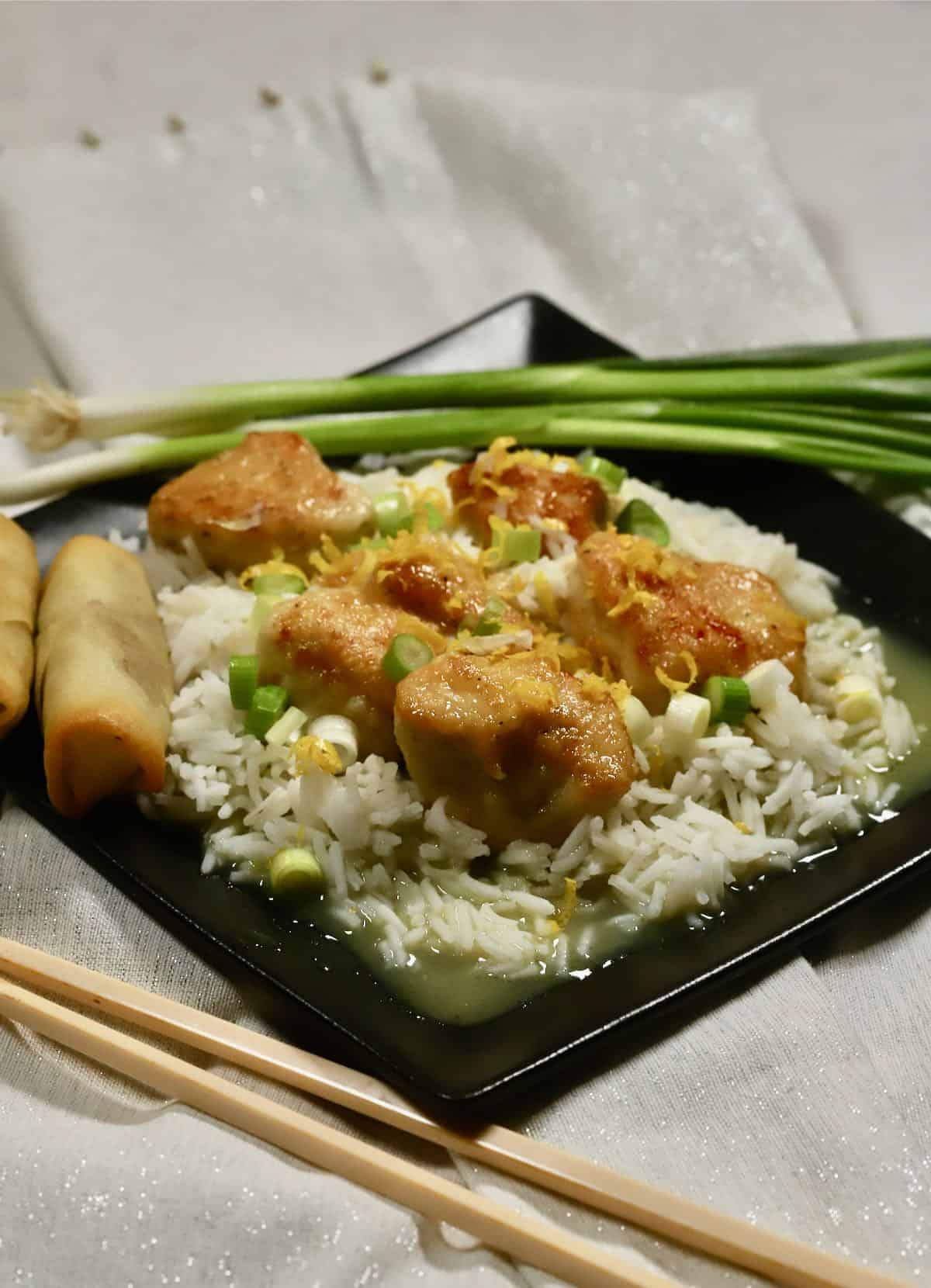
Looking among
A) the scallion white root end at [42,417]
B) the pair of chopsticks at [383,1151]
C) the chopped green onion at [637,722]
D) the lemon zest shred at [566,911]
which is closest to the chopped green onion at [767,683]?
the chopped green onion at [637,722]

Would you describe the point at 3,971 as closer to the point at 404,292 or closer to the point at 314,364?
the point at 314,364

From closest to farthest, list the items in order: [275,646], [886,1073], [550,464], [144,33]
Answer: [886,1073]
[275,646]
[550,464]
[144,33]

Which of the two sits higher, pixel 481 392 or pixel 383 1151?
pixel 481 392

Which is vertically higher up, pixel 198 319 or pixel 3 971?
pixel 198 319

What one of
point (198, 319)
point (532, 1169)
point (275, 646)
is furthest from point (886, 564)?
point (198, 319)

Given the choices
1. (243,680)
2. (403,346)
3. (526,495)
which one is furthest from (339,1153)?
(403,346)

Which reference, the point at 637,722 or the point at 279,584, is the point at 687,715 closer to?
the point at 637,722

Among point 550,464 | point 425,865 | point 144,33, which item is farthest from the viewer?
point 144,33
